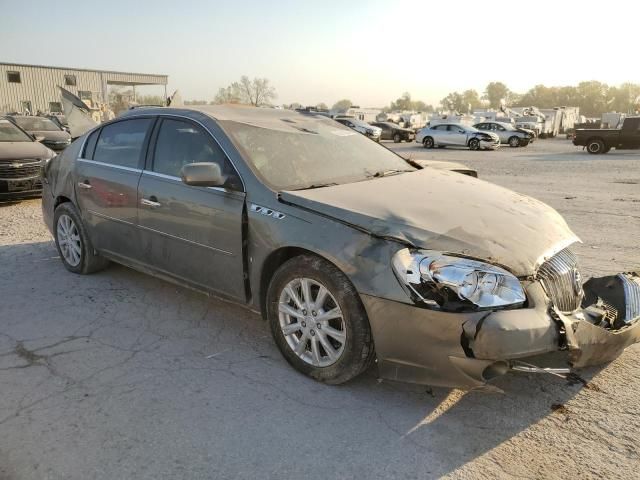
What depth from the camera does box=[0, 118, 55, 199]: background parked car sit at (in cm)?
893

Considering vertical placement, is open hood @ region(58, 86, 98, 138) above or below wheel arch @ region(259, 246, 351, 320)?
above

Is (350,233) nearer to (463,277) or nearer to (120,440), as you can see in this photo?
(463,277)

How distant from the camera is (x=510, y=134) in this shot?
30.6m

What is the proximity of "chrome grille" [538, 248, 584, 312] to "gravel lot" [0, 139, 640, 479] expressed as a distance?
564 millimetres

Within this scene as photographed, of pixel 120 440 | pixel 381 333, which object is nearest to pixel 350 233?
pixel 381 333

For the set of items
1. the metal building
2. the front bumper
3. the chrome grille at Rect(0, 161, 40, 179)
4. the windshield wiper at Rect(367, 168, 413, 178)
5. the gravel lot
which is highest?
the metal building

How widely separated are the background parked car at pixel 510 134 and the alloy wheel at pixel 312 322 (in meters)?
29.4

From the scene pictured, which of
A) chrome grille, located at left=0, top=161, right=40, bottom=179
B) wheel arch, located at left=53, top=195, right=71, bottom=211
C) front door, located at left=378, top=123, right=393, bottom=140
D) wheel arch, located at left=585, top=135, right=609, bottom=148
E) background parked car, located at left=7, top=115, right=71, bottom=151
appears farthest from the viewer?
front door, located at left=378, top=123, right=393, bottom=140

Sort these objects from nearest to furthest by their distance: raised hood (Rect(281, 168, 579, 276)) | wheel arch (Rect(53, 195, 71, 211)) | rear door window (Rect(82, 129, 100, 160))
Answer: raised hood (Rect(281, 168, 579, 276)), rear door window (Rect(82, 129, 100, 160)), wheel arch (Rect(53, 195, 71, 211))

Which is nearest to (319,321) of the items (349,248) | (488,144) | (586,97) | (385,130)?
(349,248)

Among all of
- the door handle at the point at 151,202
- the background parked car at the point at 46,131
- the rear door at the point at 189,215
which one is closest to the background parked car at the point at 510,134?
the background parked car at the point at 46,131

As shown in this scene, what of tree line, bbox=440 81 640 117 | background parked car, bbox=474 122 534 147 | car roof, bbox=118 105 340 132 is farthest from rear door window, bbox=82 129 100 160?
tree line, bbox=440 81 640 117

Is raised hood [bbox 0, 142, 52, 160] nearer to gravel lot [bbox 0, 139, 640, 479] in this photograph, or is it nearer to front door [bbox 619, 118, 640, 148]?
gravel lot [bbox 0, 139, 640, 479]

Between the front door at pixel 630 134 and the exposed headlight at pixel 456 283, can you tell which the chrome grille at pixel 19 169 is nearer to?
the exposed headlight at pixel 456 283
